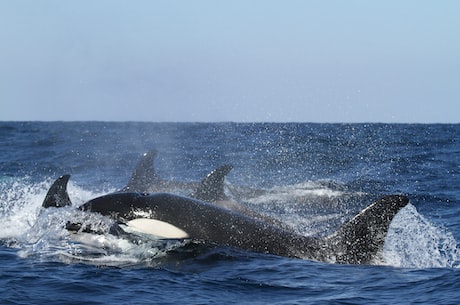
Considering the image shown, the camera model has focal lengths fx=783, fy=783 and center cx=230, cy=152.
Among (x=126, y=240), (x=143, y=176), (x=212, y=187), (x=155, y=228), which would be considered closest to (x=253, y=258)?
(x=155, y=228)

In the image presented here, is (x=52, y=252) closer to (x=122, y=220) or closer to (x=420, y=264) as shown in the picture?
(x=122, y=220)

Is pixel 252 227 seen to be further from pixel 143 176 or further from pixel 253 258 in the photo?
pixel 143 176

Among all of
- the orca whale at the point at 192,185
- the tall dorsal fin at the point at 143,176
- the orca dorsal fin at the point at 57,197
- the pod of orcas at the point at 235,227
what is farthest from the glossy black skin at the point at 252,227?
the tall dorsal fin at the point at 143,176

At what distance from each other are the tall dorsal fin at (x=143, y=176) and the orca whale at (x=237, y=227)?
18.8 feet

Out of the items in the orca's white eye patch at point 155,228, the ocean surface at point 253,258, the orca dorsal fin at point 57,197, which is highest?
the orca dorsal fin at point 57,197

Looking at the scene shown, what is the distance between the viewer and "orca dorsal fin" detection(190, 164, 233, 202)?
1456 cm

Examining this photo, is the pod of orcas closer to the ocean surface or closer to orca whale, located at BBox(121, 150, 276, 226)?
the ocean surface

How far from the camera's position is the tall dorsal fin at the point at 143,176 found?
54.4 ft

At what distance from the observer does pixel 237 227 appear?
1055cm

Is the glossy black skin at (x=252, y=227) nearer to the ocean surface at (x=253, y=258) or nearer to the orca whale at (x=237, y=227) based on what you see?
the orca whale at (x=237, y=227)

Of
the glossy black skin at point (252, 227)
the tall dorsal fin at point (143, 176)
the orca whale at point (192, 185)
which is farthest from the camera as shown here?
the tall dorsal fin at point (143, 176)

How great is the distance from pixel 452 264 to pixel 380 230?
1.42m

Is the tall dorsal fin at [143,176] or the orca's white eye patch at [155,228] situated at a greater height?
the tall dorsal fin at [143,176]

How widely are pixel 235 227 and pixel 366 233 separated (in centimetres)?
181
